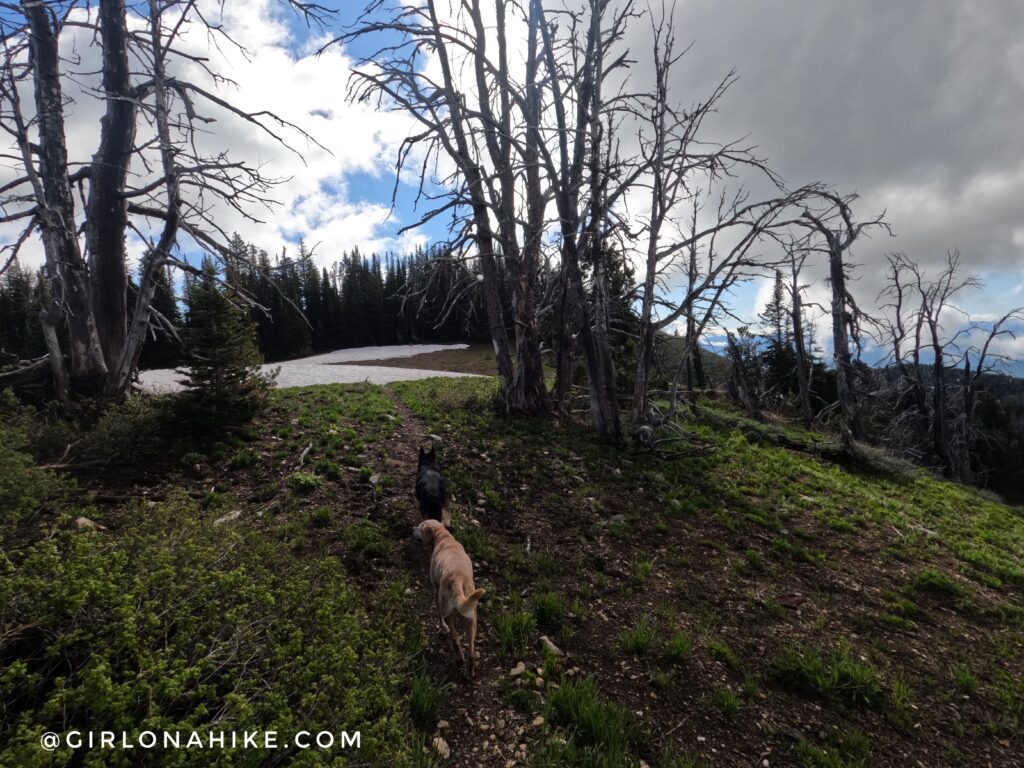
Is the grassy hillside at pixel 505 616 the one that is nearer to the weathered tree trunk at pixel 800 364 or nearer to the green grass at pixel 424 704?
the green grass at pixel 424 704

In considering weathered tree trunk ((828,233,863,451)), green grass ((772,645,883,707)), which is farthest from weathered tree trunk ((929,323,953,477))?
green grass ((772,645,883,707))

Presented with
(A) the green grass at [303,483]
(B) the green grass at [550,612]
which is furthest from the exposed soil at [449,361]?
(B) the green grass at [550,612]

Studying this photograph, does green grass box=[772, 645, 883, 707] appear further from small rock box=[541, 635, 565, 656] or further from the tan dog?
the tan dog

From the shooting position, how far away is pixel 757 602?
500 centimetres

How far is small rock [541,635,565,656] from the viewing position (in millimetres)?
3934

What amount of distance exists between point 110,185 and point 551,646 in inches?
407

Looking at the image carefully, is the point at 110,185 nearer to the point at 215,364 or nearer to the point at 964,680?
the point at 215,364

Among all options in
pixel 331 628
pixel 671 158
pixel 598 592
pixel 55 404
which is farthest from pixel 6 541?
pixel 671 158

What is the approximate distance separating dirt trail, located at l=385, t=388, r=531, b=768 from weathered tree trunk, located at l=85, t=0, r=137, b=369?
7.46 meters

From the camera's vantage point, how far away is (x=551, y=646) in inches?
156

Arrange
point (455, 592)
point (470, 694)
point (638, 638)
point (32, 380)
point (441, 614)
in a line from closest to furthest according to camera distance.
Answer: point (470, 694)
point (455, 592)
point (441, 614)
point (638, 638)
point (32, 380)

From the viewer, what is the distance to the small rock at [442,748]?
2.93 m

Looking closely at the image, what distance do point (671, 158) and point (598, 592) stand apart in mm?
8255

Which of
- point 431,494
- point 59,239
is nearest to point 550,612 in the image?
point 431,494
